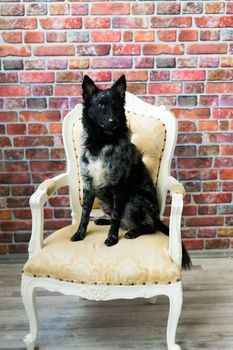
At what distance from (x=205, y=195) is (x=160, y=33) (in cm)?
111

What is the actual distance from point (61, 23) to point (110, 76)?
44 centimetres

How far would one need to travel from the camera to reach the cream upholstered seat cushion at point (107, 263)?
1.71 meters

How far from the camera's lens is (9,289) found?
2.48m

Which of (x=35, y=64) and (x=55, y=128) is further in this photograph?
(x=55, y=128)

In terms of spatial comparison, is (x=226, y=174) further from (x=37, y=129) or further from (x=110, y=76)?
(x=37, y=129)

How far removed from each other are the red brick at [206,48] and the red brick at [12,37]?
1064mm

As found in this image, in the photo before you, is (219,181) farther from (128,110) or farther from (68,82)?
(68,82)

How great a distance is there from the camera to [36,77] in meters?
2.58

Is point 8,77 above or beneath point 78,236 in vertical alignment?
above

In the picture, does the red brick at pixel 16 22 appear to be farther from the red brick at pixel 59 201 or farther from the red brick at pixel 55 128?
the red brick at pixel 59 201

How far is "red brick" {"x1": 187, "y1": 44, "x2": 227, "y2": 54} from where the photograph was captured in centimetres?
257

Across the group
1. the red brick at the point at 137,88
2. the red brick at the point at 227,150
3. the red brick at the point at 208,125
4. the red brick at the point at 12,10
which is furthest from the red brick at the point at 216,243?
the red brick at the point at 12,10

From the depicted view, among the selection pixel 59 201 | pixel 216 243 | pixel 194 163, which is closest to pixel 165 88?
pixel 194 163

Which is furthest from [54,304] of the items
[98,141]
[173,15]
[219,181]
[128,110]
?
[173,15]
